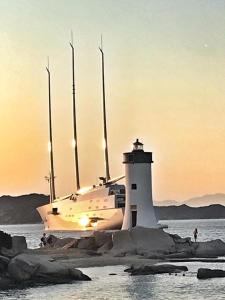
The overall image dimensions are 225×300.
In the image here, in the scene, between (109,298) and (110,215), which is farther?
(110,215)

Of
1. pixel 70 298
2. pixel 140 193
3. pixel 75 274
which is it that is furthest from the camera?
pixel 140 193

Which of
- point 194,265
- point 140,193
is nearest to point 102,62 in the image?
point 140,193

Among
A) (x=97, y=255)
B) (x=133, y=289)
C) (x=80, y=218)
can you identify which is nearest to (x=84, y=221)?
(x=80, y=218)

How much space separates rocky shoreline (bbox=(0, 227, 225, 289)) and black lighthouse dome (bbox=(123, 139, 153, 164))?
8143 millimetres

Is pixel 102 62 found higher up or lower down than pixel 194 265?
higher up

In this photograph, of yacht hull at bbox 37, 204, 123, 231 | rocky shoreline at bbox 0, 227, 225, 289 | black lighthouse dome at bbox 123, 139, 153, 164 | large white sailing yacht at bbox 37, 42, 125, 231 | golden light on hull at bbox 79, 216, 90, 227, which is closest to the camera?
rocky shoreline at bbox 0, 227, 225, 289

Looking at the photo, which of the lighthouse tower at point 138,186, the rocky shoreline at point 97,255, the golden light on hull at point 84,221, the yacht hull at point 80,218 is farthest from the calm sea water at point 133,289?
the golden light on hull at point 84,221

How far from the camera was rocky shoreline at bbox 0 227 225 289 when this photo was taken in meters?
42.5

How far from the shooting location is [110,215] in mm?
111562

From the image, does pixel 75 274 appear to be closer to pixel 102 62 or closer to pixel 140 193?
pixel 140 193

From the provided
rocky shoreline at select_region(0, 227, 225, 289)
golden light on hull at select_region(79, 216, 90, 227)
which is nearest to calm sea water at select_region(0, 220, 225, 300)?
rocky shoreline at select_region(0, 227, 225, 289)

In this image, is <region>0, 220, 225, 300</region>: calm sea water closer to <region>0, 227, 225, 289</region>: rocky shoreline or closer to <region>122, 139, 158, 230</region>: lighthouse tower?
<region>0, 227, 225, 289</region>: rocky shoreline

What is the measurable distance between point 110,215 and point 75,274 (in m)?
66.8

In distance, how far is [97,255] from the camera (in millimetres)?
60594
